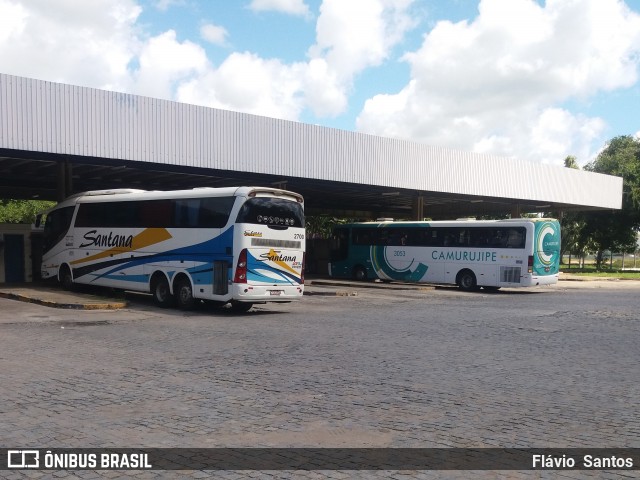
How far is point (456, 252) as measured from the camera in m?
29.3

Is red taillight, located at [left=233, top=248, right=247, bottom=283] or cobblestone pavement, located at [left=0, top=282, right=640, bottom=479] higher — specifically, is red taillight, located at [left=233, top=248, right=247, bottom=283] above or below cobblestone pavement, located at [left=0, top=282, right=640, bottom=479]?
above

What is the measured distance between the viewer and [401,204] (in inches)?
1779

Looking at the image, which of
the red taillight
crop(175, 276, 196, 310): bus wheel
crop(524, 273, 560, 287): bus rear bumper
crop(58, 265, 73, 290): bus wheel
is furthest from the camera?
crop(524, 273, 560, 287): bus rear bumper

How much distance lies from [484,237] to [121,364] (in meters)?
21.1

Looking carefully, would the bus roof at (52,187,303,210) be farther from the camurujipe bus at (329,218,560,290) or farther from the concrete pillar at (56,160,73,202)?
the camurujipe bus at (329,218,560,290)

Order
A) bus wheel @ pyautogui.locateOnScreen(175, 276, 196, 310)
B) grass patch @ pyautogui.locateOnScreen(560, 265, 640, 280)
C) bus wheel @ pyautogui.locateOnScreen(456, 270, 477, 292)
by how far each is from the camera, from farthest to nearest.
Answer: grass patch @ pyautogui.locateOnScreen(560, 265, 640, 280) → bus wheel @ pyautogui.locateOnScreen(456, 270, 477, 292) → bus wheel @ pyautogui.locateOnScreen(175, 276, 196, 310)

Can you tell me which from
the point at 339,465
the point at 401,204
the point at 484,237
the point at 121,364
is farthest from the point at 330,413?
the point at 401,204

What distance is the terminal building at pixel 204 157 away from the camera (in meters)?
20.5

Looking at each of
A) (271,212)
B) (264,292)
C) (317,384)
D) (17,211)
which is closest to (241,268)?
(264,292)

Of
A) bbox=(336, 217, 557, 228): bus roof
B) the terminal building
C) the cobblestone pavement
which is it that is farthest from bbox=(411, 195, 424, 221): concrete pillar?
the cobblestone pavement

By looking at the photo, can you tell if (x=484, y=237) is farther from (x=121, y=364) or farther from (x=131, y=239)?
(x=121, y=364)

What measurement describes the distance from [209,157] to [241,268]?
8.59 m

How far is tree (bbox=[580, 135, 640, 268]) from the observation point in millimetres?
54531

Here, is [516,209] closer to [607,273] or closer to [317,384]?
[607,273]
